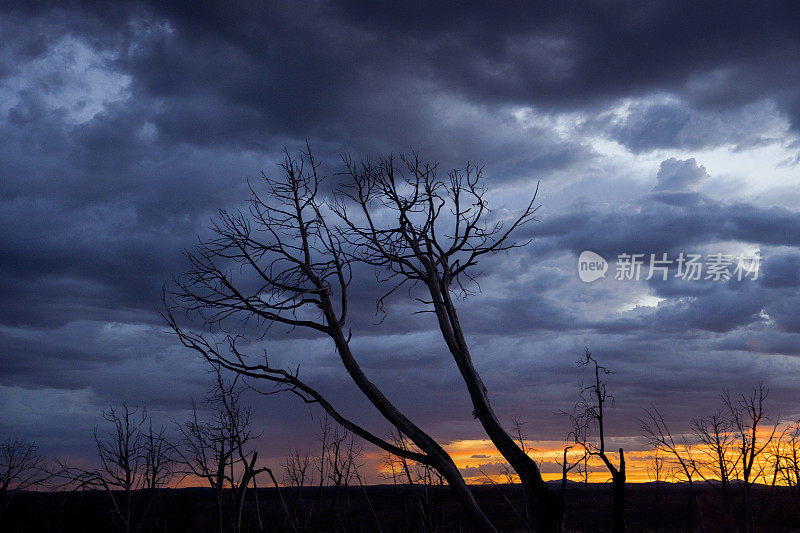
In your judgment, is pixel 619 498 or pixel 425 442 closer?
pixel 425 442

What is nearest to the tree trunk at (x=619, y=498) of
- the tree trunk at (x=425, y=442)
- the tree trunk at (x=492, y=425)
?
the tree trunk at (x=492, y=425)

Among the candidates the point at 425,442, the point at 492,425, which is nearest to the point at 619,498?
the point at 492,425

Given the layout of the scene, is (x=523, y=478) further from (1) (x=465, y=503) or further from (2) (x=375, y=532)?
(2) (x=375, y=532)

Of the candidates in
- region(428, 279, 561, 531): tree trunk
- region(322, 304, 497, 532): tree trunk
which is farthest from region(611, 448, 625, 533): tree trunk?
region(322, 304, 497, 532): tree trunk

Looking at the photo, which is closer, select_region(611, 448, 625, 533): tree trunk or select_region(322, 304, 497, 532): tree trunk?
select_region(322, 304, 497, 532): tree trunk

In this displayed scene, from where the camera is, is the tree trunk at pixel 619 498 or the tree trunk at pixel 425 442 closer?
Result: the tree trunk at pixel 425 442

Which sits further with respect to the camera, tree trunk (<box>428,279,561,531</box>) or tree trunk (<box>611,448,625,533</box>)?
tree trunk (<box>611,448,625,533</box>)

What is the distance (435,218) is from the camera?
12.0 metres

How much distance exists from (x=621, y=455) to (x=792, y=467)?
24951mm

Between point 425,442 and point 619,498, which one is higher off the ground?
point 425,442

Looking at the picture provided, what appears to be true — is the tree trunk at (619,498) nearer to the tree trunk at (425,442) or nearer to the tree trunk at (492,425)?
the tree trunk at (492,425)

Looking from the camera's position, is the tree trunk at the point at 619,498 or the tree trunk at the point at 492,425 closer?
the tree trunk at the point at 492,425

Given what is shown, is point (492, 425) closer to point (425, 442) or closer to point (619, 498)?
point (425, 442)

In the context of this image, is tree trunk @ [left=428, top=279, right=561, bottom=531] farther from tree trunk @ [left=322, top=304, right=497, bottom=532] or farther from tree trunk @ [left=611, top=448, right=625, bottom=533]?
tree trunk @ [left=611, top=448, right=625, bottom=533]
